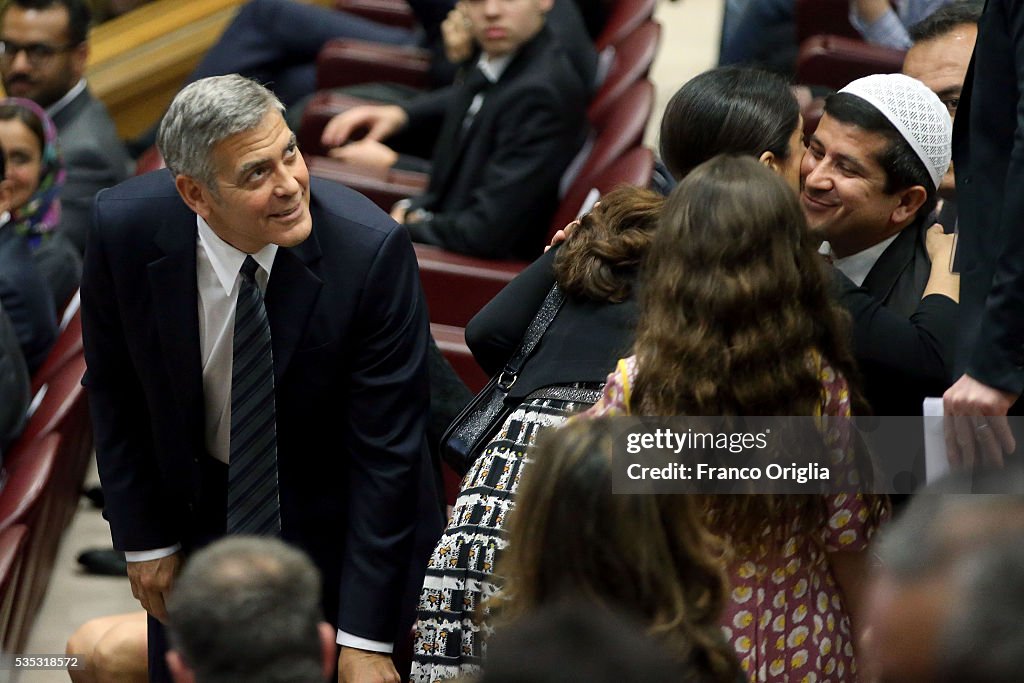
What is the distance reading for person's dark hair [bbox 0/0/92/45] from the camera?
363 centimetres

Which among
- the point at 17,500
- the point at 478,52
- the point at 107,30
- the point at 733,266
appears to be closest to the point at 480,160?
the point at 478,52

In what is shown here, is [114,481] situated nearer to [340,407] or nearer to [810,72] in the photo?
[340,407]

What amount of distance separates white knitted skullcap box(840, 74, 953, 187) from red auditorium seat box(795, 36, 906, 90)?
138cm

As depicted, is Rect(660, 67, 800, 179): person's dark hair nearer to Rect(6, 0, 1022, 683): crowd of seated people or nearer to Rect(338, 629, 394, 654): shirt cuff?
Rect(6, 0, 1022, 683): crowd of seated people

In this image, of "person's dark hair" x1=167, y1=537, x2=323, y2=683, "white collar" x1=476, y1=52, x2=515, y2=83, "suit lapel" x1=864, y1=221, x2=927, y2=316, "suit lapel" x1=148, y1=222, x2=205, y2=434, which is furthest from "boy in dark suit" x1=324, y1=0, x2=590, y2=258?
"person's dark hair" x1=167, y1=537, x2=323, y2=683

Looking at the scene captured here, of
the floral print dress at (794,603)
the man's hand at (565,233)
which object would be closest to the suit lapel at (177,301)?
the man's hand at (565,233)

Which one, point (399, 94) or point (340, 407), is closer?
point (340, 407)

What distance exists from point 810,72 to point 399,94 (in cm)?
122

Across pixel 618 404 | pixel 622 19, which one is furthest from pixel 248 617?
pixel 622 19

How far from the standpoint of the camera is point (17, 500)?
231cm

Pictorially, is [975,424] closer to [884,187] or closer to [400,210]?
[884,187]

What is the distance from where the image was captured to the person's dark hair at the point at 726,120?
1.65 metres

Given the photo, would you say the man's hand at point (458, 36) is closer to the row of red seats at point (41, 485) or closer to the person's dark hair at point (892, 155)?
the row of red seats at point (41, 485)

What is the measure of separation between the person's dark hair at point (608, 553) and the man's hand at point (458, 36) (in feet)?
8.20
